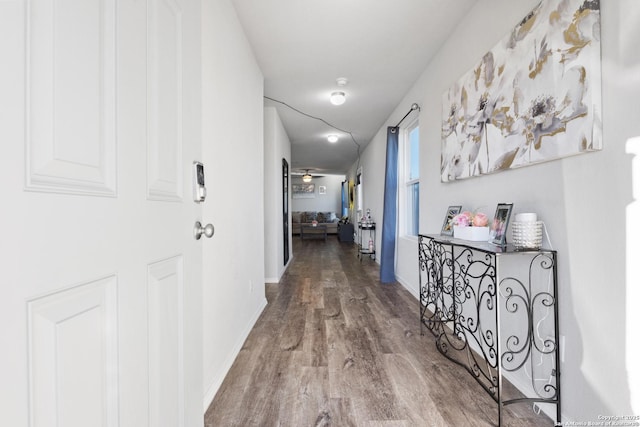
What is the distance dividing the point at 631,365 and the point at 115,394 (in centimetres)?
162

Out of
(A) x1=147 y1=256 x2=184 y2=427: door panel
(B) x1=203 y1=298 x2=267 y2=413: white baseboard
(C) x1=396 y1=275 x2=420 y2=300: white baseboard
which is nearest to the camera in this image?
(A) x1=147 y1=256 x2=184 y2=427: door panel

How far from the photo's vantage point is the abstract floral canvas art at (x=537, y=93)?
1.21 metres

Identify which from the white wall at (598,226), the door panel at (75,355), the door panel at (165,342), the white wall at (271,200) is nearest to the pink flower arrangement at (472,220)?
the white wall at (598,226)

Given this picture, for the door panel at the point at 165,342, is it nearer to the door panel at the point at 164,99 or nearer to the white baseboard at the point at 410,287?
the door panel at the point at 164,99

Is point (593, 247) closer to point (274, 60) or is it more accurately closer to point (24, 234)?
point (24, 234)

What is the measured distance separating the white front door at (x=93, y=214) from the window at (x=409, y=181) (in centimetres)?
323

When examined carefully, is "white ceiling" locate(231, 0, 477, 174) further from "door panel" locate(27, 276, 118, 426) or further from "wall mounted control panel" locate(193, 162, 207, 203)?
"door panel" locate(27, 276, 118, 426)

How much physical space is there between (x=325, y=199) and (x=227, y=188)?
1092cm

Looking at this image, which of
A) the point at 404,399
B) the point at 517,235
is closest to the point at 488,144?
the point at 517,235

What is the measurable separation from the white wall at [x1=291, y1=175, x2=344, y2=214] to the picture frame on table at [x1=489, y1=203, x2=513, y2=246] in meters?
11.1

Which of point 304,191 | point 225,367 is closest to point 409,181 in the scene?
point 225,367

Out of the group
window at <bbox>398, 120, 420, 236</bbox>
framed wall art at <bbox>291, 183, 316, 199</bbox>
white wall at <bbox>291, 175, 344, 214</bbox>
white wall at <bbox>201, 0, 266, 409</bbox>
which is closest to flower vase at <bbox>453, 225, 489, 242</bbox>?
white wall at <bbox>201, 0, 266, 409</bbox>

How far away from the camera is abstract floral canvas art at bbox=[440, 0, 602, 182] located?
121 centimetres

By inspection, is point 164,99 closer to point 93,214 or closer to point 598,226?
point 93,214
